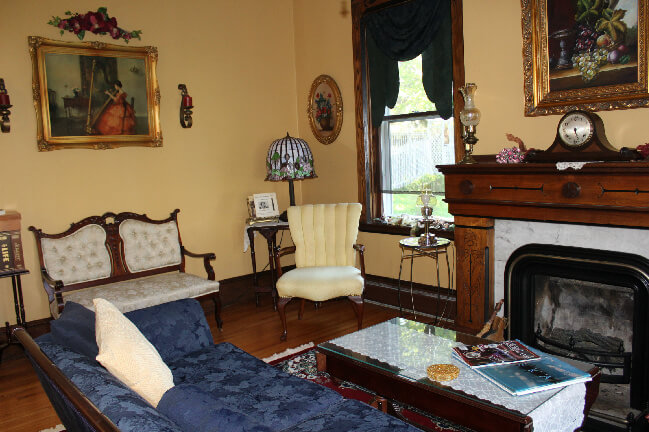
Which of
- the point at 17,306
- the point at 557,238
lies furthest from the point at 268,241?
the point at 557,238

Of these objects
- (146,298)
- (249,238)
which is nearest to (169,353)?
(146,298)

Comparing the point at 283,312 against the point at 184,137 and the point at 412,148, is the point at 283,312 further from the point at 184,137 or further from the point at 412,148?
the point at 184,137

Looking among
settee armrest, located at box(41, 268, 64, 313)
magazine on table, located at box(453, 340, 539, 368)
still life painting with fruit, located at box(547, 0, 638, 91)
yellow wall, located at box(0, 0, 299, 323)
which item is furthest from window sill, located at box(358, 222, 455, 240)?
settee armrest, located at box(41, 268, 64, 313)

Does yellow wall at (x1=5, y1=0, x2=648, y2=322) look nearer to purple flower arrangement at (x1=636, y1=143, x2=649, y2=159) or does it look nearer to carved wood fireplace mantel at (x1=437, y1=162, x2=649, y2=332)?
purple flower arrangement at (x1=636, y1=143, x2=649, y2=159)

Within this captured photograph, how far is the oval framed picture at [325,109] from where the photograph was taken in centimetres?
530

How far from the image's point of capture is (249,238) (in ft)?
17.1

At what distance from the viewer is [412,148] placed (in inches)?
187

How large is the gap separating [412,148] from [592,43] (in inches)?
69.5

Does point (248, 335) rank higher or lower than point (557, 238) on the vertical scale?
lower

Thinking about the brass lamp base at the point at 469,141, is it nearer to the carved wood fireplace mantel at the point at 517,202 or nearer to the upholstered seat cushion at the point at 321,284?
the carved wood fireplace mantel at the point at 517,202

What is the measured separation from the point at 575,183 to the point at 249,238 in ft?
10.1

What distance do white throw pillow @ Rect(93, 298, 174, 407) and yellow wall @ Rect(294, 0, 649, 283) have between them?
287 centimetres

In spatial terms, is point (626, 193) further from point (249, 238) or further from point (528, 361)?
point (249, 238)

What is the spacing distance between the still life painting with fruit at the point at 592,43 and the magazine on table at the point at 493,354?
69.8 inches
